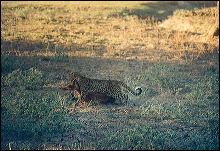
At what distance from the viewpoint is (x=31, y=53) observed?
39.9ft

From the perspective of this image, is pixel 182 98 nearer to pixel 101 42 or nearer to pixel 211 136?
pixel 211 136

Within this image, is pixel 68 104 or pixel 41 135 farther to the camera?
pixel 68 104

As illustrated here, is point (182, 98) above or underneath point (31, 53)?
underneath

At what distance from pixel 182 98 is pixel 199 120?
1.65m

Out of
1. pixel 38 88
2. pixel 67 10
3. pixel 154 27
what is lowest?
pixel 38 88

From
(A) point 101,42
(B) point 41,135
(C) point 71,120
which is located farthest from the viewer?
(A) point 101,42

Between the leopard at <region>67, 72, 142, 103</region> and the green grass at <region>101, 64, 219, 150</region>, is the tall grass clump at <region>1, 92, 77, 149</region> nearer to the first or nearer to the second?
the leopard at <region>67, 72, 142, 103</region>

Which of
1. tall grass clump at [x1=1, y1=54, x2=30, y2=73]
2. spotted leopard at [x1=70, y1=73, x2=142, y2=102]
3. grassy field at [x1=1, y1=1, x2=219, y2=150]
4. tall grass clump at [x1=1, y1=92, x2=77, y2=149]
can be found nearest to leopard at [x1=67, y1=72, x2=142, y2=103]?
spotted leopard at [x1=70, y1=73, x2=142, y2=102]

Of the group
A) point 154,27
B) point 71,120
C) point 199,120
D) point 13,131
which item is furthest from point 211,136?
point 154,27

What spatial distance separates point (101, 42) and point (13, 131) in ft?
31.4

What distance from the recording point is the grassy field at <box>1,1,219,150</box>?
224 inches

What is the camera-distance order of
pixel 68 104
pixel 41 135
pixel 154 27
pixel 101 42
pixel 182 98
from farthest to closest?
pixel 154 27
pixel 101 42
pixel 182 98
pixel 68 104
pixel 41 135

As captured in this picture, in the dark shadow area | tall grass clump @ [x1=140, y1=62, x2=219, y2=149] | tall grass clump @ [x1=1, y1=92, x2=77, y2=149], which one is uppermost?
the dark shadow area

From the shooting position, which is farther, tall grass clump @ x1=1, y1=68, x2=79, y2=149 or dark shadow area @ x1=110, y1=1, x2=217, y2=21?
dark shadow area @ x1=110, y1=1, x2=217, y2=21
